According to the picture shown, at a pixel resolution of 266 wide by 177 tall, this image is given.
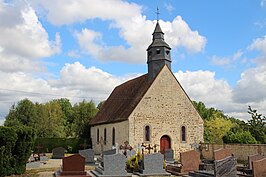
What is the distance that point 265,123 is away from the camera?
130ft

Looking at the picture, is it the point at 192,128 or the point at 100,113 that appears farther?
the point at 100,113

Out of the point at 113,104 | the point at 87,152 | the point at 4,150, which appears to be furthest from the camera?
the point at 113,104

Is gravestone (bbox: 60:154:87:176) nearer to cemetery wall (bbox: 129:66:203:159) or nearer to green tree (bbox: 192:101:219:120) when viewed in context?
cemetery wall (bbox: 129:66:203:159)

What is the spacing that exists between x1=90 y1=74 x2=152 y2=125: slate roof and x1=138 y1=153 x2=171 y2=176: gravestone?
1217 centimetres

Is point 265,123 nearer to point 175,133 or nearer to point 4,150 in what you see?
point 175,133

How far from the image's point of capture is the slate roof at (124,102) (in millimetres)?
32487

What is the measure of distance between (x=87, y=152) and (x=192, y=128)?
11000 mm

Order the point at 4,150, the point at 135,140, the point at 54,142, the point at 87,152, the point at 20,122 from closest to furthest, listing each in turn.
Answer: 1. the point at 4,150
2. the point at 87,152
3. the point at 135,140
4. the point at 54,142
5. the point at 20,122

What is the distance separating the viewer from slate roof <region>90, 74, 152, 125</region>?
32.5 metres

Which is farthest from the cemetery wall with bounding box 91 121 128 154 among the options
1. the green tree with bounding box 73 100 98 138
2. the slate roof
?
the green tree with bounding box 73 100 98 138

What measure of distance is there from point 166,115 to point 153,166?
13.5 metres

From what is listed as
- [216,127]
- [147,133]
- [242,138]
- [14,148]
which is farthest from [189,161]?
[216,127]

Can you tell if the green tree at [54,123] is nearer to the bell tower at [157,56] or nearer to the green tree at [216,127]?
the green tree at [216,127]

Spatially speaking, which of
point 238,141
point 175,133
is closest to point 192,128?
point 175,133
